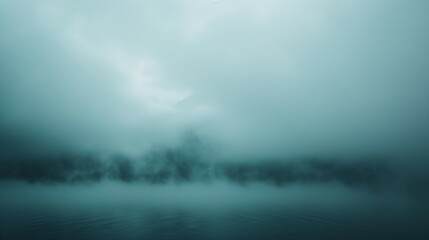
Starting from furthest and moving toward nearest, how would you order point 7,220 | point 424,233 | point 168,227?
point 7,220, point 168,227, point 424,233

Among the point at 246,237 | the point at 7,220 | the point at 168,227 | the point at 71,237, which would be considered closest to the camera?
the point at 71,237

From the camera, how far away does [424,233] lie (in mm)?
53688

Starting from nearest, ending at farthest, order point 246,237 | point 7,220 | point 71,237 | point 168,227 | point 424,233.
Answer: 1. point 71,237
2. point 246,237
3. point 424,233
4. point 168,227
5. point 7,220

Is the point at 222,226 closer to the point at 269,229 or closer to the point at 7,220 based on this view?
the point at 269,229

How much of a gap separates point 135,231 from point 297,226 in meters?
35.1

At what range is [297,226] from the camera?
198ft

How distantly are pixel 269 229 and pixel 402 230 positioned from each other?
28050 millimetres

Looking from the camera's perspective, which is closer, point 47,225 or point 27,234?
point 27,234

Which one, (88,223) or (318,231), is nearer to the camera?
(318,231)

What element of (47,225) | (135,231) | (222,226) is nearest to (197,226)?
(222,226)

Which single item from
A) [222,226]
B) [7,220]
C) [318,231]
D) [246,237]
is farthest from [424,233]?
[7,220]

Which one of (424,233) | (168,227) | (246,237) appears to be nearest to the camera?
(246,237)

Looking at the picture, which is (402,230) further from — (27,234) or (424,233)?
(27,234)

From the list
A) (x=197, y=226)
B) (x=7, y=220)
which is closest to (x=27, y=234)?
(x=7, y=220)
